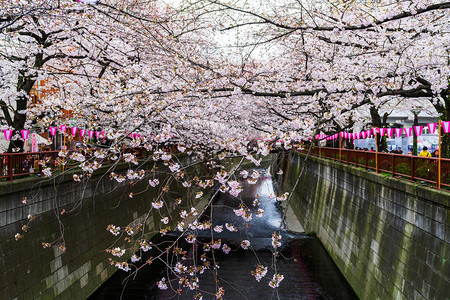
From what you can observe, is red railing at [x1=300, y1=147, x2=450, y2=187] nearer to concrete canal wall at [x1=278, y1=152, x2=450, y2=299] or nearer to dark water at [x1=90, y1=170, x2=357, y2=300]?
concrete canal wall at [x1=278, y1=152, x2=450, y2=299]

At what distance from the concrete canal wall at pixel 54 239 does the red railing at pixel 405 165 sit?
7.87m

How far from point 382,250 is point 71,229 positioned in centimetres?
1019

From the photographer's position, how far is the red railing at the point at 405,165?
849 cm

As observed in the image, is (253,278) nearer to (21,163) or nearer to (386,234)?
(386,234)

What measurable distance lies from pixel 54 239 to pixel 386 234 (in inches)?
404

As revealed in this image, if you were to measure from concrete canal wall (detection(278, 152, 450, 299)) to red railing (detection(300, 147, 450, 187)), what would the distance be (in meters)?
0.28

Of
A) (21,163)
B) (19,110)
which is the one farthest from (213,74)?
(19,110)

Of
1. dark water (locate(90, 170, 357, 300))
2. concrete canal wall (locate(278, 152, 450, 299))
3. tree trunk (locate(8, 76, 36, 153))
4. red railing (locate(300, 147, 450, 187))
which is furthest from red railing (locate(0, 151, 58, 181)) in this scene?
red railing (locate(300, 147, 450, 187))

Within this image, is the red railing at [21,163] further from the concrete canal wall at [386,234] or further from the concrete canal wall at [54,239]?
the concrete canal wall at [386,234]

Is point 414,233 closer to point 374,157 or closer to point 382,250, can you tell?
point 382,250

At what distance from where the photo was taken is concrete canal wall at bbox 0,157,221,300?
9.84 metres

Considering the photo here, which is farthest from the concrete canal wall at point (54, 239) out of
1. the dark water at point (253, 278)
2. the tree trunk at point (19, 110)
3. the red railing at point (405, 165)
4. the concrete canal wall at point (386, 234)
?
the red railing at point (405, 165)

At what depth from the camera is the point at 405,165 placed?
10.9m

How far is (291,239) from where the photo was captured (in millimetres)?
22156
